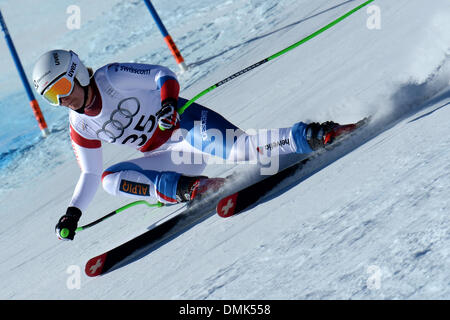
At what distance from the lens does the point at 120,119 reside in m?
3.84

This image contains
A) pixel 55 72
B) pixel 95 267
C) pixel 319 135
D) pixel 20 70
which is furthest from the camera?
pixel 20 70

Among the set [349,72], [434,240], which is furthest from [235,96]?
[434,240]

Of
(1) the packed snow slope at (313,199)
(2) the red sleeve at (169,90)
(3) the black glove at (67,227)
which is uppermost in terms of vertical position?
(2) the red sleeve at (169,90)

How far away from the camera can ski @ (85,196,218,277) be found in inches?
144

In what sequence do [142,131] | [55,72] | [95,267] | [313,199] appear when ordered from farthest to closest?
[142,131]
[95,267]
[55,72]
[313,199]

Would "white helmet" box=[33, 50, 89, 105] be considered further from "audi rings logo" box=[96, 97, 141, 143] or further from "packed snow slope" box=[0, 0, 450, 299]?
"packed snow slope" box=[0, 0, 450, 299]

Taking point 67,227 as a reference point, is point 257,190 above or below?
below

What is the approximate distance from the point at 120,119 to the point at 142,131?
197mm

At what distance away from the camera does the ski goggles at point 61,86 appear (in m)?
3.52

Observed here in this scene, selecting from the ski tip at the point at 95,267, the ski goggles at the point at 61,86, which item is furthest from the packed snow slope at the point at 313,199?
the ski goggles at the point at 61,86

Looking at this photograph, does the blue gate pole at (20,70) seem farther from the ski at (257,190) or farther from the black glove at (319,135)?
the black glove at (319,135)

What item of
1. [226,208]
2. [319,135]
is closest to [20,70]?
[226,208]

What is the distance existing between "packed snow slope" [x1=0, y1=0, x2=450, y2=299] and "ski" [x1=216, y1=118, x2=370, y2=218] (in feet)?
0.21

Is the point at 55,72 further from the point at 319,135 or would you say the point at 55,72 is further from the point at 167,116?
the point at 319,135
